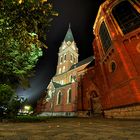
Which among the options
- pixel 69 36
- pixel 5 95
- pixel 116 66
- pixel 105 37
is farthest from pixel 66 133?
pixel 69 36

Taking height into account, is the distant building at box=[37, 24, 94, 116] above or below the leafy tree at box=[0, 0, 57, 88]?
above

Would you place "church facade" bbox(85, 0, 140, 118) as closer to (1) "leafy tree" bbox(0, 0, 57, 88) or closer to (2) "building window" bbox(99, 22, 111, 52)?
(2) "building window" bbox(99, 22, 111, 52)

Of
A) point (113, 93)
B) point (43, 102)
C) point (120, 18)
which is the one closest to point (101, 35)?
point (120, 18)

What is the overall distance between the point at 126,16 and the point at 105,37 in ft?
11.5

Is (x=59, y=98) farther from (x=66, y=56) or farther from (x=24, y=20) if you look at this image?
(x=24, y=20)

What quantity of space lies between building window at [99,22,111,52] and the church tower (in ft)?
108

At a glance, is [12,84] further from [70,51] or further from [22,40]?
[70,51]

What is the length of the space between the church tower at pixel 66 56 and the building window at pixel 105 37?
108 feet

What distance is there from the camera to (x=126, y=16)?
52.1 ft

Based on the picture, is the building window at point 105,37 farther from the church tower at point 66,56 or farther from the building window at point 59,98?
the church tower at point 66,56

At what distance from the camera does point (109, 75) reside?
16953 millimetres

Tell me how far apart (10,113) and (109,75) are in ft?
38.0

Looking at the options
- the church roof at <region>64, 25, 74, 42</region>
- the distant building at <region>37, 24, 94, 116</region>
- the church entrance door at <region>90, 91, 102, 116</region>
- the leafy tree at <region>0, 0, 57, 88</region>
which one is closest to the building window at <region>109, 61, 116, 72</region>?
the church entrance door at <region>90, 91, 102, 116</region>

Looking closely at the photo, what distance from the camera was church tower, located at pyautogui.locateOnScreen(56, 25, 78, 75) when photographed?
53.3m
